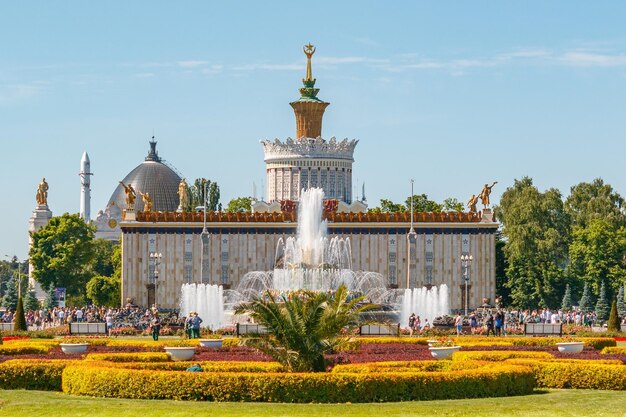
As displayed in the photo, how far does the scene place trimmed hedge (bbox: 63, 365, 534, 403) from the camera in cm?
3022

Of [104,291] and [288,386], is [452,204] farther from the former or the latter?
[288,386]

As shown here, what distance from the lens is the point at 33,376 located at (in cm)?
3331

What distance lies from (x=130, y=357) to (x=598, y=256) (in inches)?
2184

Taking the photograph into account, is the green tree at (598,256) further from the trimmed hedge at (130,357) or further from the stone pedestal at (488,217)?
the trimmed hedge at (130,357)

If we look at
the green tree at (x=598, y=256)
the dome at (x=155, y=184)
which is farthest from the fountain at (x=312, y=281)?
the dome at (x=155, y=184)

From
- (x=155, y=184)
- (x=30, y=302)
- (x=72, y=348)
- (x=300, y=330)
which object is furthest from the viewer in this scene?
(x=155, y=184)

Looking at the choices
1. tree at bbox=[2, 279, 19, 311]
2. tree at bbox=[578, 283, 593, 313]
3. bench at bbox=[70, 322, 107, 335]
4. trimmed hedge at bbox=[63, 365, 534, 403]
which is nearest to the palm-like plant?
trimmed hedge at bbox=[63, 365, 534, 403]

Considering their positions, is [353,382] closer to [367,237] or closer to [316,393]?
[316,393]

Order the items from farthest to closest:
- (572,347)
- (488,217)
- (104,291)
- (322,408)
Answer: (104,291) → (488,217) → (572,347) → (322,408)

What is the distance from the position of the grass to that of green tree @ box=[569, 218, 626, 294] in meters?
58.1

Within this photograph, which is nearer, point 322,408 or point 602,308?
point 322,408

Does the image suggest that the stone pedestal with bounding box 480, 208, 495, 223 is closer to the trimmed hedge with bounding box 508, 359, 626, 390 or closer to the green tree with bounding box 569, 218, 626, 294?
the green tree with bounding box 569, 218, 626, 294

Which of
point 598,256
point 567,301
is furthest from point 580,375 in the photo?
point 598,256

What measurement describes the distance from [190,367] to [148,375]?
3091mm
